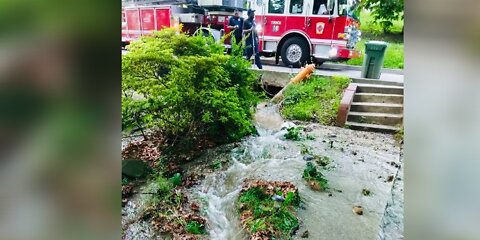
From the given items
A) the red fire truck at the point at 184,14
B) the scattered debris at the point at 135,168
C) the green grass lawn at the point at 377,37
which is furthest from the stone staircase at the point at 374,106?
the scattered debris at the point at 135,168

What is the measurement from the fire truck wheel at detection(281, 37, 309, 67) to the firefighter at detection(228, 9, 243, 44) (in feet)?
1.09

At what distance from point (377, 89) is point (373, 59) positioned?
0.85 ft

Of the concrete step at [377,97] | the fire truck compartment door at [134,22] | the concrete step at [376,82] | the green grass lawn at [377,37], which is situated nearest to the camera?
the green grass lawn at [377,37]

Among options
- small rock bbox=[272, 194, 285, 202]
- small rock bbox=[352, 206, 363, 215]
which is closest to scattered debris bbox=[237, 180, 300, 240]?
small rock bbox=[272, 194, 285, 202]

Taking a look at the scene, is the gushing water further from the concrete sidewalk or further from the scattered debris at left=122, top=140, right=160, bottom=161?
the scattered debris at left=122, top=140, right=160, bottom=161

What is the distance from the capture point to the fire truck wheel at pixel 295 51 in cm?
222

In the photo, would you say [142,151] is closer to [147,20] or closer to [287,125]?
[147,20]


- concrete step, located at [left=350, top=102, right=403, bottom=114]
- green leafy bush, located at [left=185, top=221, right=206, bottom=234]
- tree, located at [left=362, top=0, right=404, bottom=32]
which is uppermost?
tree, located at [left=362, top=0, right=404, bottom=32]

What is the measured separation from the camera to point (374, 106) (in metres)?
2.33

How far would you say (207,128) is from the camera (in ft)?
8.38

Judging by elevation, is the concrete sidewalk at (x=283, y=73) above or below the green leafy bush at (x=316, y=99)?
above

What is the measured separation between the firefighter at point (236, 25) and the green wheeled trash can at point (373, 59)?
871 millimetres

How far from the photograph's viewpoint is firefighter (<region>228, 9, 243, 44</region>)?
7.43 ft

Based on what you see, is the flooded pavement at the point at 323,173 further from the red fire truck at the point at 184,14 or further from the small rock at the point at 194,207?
the red fire truck at the point at 184,14
